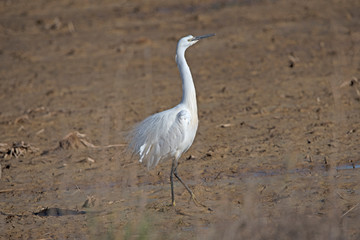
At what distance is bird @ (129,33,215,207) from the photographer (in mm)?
6227

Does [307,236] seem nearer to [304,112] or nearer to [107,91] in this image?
[304,112]

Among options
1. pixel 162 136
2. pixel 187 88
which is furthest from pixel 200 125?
pixel 162 136

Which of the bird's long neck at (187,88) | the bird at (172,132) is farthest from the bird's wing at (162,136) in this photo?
the bird's long neck at (187,88)

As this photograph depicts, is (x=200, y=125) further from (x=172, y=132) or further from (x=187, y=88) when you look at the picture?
(x=172, y=132)

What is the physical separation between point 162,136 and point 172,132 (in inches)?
4.5

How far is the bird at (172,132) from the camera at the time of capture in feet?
20.4

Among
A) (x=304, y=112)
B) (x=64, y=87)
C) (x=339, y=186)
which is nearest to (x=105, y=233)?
(x=339, y=186)

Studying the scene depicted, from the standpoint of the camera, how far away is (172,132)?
6227mm

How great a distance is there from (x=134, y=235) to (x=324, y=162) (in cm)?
264

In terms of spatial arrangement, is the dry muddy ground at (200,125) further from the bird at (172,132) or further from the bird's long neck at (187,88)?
the bird's long neck at (187,88)

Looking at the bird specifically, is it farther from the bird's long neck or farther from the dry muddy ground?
the dry muddy ground

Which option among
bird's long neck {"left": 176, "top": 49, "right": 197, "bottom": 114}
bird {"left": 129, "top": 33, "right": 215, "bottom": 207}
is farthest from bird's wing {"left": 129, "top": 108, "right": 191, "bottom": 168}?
bird's long neck {"left": 176, "top": 49, "right": 197, "bottom": 114}

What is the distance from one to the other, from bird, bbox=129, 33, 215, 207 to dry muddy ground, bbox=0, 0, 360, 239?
1.54 feet

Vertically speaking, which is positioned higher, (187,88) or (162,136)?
(187,88)
